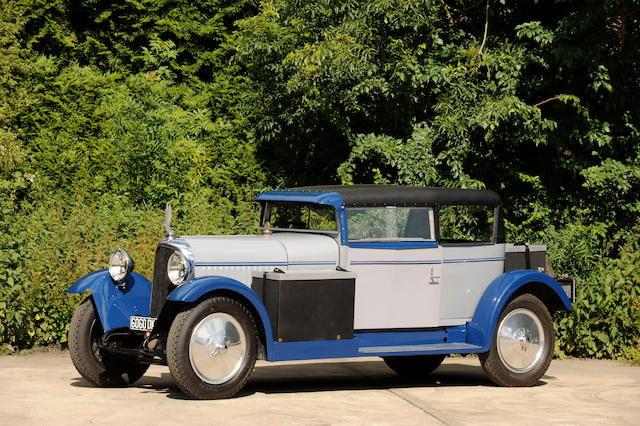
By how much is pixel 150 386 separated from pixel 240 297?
1.40 meters

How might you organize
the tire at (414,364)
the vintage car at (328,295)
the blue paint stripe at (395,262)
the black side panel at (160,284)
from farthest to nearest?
the tire at (414,364)
the blue paint stripe at (395,262)
the black side panel at (160,284)
the vintage car at (328,295)

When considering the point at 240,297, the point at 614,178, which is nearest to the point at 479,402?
the point at 240,297

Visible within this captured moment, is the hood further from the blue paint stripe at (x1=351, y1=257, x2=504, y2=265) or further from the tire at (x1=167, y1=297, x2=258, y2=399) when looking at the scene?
the tire at (x1=167, y1=297, x2=258, y2=399)

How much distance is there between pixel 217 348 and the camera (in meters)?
7.20

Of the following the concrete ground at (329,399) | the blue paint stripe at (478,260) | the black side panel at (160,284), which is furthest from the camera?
the blue paint stripe at (478,260)

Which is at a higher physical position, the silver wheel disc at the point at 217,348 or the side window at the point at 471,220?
the side window at the point at 471,220

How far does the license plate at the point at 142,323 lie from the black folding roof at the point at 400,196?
6.26ft

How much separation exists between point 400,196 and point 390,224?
27 cm

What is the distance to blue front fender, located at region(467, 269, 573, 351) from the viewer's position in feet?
27.1

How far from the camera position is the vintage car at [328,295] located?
7.28 meters

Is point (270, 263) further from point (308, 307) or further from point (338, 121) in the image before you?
point (338, 121)

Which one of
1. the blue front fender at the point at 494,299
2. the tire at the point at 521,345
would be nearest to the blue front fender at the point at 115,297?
the blue front fender at the point at 494,299

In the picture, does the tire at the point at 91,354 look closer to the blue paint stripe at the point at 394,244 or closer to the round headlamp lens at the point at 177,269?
the round headlamp lens at the point at 177,269

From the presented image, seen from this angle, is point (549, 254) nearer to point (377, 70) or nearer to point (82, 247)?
point (377, 70)
